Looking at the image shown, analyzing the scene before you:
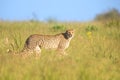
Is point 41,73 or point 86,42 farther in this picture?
point 86,42

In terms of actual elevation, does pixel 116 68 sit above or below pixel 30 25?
below

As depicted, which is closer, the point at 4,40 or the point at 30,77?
the point at 30,77

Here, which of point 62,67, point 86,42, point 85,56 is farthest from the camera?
point 86,42

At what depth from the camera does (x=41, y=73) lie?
6.41 m

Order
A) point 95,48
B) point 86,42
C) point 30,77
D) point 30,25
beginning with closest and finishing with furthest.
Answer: point 30,77, point 95,48, point 86,42, point 30,25

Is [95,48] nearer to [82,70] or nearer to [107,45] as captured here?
[107,45]

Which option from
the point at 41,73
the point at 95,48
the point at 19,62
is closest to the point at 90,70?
the point at 41,73

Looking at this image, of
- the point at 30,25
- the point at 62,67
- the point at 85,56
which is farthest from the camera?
the point at 30,25

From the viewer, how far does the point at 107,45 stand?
9836 millimetres

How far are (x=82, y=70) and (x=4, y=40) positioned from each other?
4.51 metres

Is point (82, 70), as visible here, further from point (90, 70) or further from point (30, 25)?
point (30, 25)

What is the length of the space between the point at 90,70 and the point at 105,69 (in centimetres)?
48

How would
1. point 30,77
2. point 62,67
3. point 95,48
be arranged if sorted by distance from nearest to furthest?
point 30,77, point 62,67, point 95,48

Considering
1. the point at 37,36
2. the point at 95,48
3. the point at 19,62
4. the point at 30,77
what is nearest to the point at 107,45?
the point at 95,48
